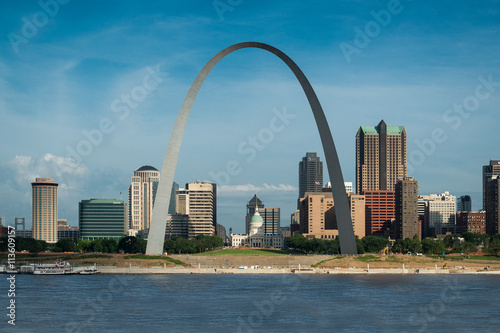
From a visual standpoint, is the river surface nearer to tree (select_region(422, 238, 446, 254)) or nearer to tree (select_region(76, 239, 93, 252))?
tree (select_region(422, 238, 446, 254))

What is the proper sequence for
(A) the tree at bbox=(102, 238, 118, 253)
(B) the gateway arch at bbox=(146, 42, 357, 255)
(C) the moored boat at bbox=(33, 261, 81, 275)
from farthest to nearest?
(A) the tree at bbox=(102, 238, 118, 253) → (C) the moored boat at bbox=(33, 261, 81, 275) → (B) the gateway arch at bbox=(146, 42, 357, 255)

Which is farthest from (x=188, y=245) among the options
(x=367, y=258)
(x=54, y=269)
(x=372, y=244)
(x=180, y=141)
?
(x=180, y=141)

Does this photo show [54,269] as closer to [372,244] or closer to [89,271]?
[89,271]

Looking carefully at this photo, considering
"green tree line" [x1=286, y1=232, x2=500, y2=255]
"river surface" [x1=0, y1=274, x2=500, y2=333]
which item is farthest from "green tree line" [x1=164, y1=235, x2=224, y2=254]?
"river surface" [x1=0, y1=274, x2=500, y2=333]

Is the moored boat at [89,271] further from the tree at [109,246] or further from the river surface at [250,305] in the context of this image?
the tree at [109,246]

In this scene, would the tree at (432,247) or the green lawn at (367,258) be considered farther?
the tree at (432,247)

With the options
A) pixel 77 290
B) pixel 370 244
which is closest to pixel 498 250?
pixel 370 244

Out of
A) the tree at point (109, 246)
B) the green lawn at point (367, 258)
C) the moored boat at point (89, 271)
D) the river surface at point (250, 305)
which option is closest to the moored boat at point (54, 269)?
the moored boat at point (89, 271)

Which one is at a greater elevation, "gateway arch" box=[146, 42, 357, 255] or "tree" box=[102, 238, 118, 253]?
"gateway arch" box=[146, 42, 357, 255]
